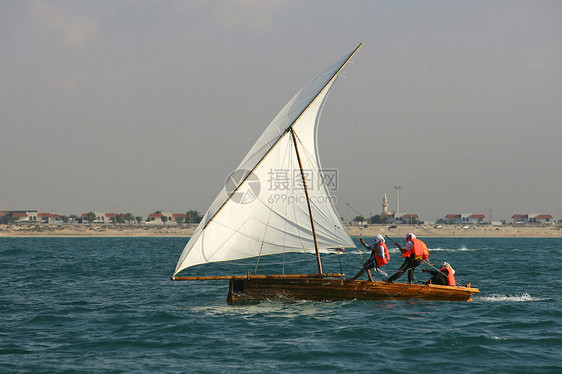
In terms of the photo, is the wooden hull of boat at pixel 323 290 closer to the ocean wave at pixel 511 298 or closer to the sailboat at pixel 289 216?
the sailboat at pixel 289 216

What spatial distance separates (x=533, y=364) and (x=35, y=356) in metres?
12.4

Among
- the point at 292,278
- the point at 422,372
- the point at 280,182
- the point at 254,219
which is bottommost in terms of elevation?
the point at 422,372

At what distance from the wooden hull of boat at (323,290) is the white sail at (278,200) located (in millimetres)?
1249

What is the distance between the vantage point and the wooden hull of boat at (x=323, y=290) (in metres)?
21.0

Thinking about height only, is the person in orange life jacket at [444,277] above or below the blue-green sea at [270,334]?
above

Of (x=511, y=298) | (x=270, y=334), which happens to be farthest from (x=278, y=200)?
(x=511, y=298)

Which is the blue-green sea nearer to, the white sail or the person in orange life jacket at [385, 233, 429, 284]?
the person in orange life jacket at [385, 233, 429, 284]

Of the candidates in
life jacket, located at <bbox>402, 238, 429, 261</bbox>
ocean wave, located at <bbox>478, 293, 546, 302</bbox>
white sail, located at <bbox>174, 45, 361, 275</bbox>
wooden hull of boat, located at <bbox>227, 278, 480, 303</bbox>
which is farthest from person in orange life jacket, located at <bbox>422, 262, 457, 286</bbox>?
white sail, located at <bbox>174, 45, 361, 275</bbox>

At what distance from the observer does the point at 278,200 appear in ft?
70.2

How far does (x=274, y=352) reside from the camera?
1465 cm

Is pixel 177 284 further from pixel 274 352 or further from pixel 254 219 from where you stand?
pixel 274 352

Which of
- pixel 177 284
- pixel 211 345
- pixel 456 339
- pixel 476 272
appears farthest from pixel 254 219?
pixel 476 272

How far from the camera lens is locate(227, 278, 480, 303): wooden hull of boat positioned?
68.8 ft

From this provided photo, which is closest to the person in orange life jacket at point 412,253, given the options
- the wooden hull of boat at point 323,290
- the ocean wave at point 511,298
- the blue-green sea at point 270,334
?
the wooden hull of boat at point 323,290
